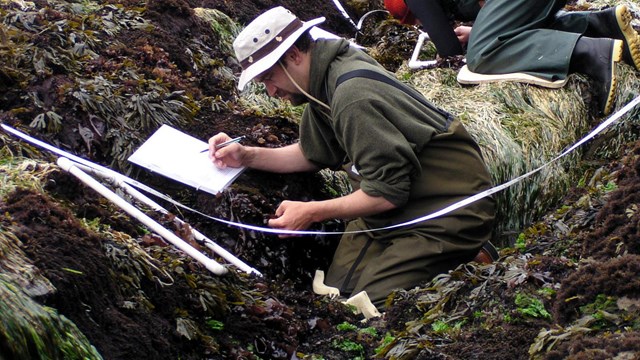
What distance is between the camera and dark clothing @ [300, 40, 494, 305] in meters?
5.06

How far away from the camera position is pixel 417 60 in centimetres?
848

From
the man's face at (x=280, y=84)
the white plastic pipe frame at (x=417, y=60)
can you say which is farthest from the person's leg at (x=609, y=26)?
the man's face at (x=280, y=84)

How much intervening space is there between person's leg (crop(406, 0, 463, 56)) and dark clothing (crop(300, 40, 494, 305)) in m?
2.62

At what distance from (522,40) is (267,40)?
2.98m

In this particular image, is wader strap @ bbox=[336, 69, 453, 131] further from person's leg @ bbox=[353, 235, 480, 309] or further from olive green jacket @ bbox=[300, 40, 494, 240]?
person's leg @ bbox=[353, 235, 480, 309]

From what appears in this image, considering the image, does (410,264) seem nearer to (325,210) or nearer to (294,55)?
(325,210)

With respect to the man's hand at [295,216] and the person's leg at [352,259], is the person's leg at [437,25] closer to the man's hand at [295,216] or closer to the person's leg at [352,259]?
the person's leg at [352,259]

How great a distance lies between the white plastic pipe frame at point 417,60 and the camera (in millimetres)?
8211

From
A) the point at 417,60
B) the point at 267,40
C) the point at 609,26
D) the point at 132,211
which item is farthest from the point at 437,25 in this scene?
the point at 132,211

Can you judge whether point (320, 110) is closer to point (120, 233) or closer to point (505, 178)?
point (120, 233)

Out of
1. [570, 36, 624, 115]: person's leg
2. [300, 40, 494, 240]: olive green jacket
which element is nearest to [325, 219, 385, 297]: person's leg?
[300, 40, 494, 240]: olive green jacket

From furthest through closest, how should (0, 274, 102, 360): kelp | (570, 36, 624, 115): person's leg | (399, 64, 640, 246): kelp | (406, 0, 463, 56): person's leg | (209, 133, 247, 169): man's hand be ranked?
(406, 0, 463, 56): person's leg < (570, 36, 624, 115): person's leg < (399, 64, 640, 246): kelp < (209, 133, 247, 169): man's hand < (0, 274, 102, 360): kelp

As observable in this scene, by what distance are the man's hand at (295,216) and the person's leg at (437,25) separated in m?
3.24

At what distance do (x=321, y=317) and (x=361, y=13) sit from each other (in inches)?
215
